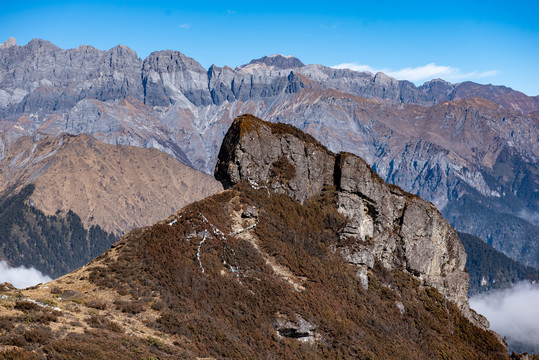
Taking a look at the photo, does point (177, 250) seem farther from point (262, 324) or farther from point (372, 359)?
point (372, 359)

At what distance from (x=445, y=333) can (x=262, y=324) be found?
2500cm

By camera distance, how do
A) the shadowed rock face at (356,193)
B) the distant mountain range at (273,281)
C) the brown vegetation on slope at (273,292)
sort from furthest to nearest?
the shadowed rock face at (356,193) < the brown vegetation on slope at (273,292) < the distant mountain range at (273,281)

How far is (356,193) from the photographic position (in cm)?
6222

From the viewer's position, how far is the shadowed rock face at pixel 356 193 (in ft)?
198

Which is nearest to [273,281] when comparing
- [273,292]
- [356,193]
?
[273,292]

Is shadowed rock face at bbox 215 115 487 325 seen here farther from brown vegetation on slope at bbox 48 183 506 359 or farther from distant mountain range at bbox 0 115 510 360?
brown vegetation on slope at bbox 48 183 506 359

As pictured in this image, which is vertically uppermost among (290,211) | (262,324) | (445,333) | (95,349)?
(290,211)

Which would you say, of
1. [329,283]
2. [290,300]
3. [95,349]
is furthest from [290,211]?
[95,349]

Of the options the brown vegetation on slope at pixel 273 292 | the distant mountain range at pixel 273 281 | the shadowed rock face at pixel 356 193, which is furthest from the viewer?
the shadowed rock face at pixel 356 193

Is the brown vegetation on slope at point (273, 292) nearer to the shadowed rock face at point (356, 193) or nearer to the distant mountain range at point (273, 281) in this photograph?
the distant mountain range at point (273, 281)

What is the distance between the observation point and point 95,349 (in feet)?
94.9

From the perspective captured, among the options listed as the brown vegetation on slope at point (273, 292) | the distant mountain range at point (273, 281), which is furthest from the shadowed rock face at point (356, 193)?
the brown vegetation on slope at point (273, 292)

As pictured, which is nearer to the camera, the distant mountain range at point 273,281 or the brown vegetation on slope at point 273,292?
the distant mountain range at point 273,281

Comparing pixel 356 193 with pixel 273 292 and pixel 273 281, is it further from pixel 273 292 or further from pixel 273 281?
pixel 273 292
